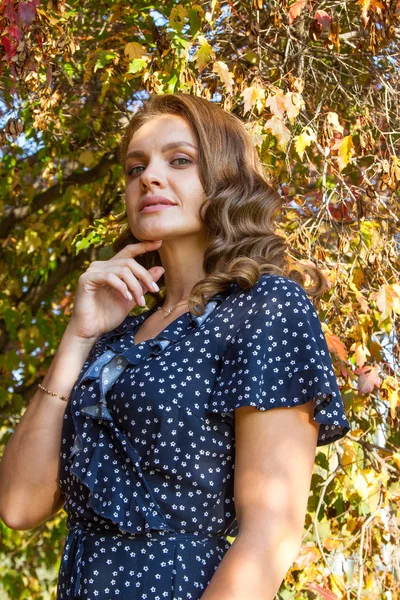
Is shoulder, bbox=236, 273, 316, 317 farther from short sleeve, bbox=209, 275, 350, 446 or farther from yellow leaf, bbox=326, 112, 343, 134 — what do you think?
yellow leaf, bbox=326, 112, 343, 134

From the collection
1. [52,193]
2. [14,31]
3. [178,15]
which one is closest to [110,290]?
[14,31]

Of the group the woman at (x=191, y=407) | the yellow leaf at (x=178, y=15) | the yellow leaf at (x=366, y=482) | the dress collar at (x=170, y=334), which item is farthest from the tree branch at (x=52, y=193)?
the dress collar at (x=170, y=334)

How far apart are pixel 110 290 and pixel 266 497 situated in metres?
0.74

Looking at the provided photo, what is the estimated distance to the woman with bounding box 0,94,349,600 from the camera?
157 centimetres

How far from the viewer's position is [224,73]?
2744 mm

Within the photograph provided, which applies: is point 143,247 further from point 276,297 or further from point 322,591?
point 322,591

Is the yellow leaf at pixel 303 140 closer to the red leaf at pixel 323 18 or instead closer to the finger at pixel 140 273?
the red leaf at pixel 323 18

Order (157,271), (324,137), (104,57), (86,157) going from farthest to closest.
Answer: (86,157) < (104,57) < (324,137) < (157,271)

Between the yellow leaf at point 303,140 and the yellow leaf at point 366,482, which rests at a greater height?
the yellow leaf at point 303,140

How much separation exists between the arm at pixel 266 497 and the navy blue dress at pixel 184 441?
39 mm

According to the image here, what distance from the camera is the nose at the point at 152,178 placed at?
1954 mm

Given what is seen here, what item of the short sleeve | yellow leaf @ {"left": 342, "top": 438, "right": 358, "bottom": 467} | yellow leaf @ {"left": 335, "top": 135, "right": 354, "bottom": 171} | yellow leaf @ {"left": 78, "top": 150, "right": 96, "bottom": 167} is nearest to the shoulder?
the short sleeve

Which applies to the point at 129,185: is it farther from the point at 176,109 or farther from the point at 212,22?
the point at 212,22

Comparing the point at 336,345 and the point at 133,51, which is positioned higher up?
the point at 133,51
